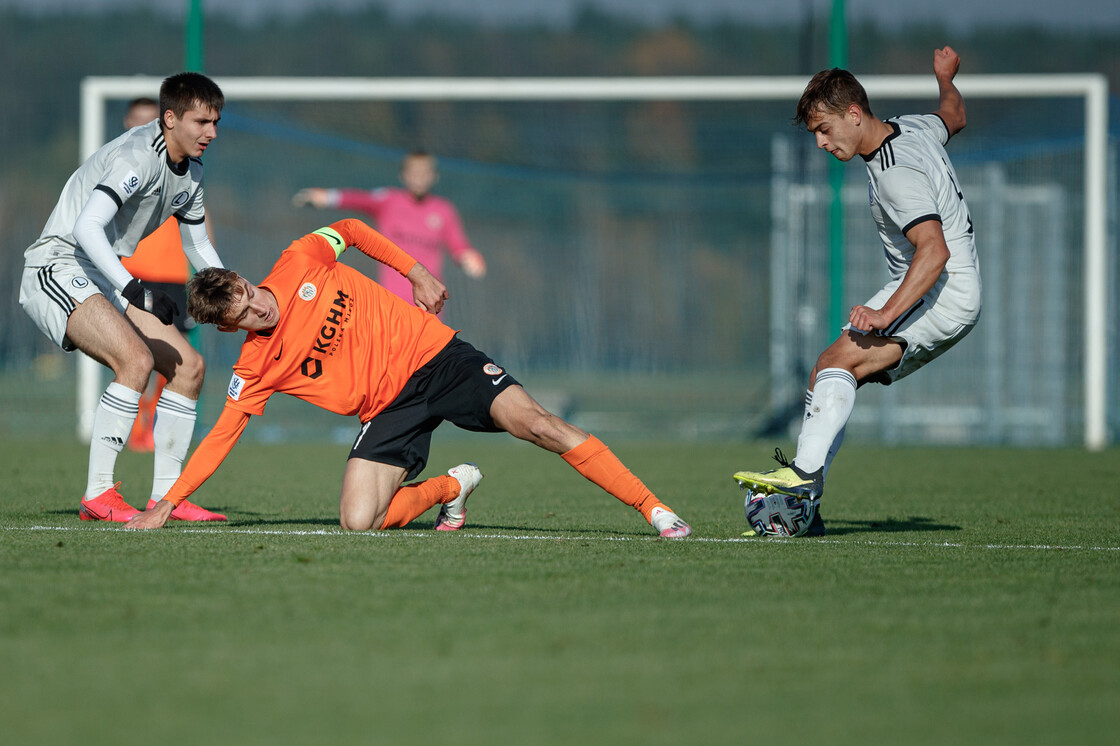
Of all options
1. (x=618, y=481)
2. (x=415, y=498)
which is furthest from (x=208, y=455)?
(x=618, y=481)

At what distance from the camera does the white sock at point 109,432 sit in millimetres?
5848

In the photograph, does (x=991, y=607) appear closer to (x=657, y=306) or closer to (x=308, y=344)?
(x=308, y=344)

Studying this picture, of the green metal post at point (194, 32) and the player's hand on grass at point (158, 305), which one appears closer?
the player's hand on grass at point (158, 305)

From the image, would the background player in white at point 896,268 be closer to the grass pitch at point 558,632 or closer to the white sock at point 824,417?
the white sock at point 824,417

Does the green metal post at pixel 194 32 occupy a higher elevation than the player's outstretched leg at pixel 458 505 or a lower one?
higher

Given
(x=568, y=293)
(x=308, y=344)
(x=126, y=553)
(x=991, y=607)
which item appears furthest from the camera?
(x=568, y=293)

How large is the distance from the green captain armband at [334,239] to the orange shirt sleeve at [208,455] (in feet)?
3.13

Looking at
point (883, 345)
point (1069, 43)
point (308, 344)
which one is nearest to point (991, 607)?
point (883, 345)

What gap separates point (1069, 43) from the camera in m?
14.0

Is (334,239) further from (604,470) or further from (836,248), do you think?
(836,248)

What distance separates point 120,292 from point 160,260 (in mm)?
2340

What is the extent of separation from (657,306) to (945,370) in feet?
10.1

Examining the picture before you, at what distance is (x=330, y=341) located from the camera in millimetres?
5238

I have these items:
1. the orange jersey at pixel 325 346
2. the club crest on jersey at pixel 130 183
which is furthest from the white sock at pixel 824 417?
the club crest on jersey at pixel 130 183
